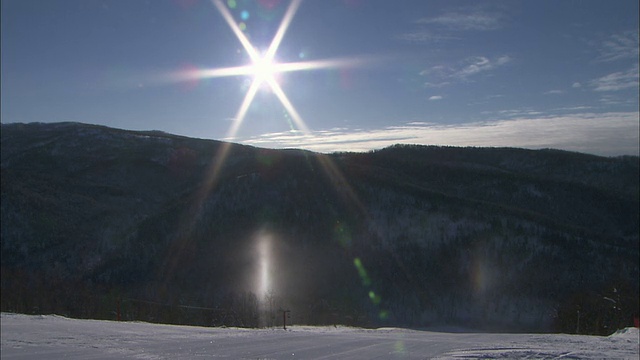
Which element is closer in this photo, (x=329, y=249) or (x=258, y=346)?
(x=258, y=346)

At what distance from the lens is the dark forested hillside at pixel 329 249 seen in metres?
21.3

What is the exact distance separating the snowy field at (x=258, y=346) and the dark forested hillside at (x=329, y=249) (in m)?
7.64

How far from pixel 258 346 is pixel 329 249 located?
1880 cm

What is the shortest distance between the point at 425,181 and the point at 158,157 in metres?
25.7

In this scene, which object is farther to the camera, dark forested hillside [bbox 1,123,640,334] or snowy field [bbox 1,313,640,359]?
dark forested hillside [bbox 1,123,640,334]

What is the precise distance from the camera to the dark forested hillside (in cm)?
2131

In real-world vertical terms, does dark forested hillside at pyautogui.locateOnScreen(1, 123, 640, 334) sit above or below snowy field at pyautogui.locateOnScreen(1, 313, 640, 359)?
above

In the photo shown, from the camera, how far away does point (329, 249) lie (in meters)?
27.0

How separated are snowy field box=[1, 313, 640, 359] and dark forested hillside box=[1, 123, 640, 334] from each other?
764 centimetres

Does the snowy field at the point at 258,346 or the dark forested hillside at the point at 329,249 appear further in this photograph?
the dark forested hillside at the point at 329,249

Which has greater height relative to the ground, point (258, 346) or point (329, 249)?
point (329, 249)

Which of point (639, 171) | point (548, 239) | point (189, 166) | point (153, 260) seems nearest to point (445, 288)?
point (548, 239)

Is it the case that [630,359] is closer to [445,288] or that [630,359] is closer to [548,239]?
[445,288]

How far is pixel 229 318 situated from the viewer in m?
18.0
